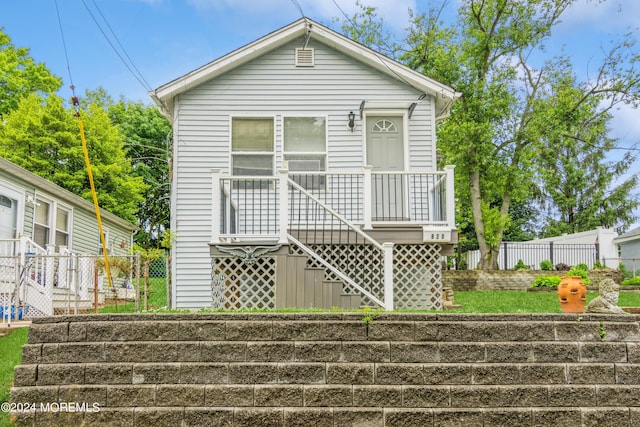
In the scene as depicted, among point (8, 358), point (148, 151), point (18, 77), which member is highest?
point (18, 77)

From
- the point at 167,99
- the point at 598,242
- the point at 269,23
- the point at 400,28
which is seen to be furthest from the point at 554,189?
the point at 167,99

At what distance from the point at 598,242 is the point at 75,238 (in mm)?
19480

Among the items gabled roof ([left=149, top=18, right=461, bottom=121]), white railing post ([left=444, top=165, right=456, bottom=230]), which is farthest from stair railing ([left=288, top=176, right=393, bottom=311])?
gabled roof ([left=149, top=18, right=461, bottom=121])

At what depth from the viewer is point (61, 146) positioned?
22.4 meters

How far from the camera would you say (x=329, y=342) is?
6.29 m

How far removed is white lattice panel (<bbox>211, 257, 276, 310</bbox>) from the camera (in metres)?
8.76

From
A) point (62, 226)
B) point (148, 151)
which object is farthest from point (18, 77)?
point (62, 226)

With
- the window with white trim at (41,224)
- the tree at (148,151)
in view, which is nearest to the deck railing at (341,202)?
the window with white trim at (41,224)

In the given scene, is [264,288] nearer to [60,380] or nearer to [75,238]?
[60,380]

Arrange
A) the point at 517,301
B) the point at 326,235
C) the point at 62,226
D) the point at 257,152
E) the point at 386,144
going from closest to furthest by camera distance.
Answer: the point at 326,235
the point at 257,152
the point at 386,144
the point at 517,301
the point at 62,226

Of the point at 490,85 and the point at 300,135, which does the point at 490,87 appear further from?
the point at 300,135

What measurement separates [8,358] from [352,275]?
5009mm

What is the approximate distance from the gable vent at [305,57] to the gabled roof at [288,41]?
266 millimetres

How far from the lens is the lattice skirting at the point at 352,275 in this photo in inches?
347
